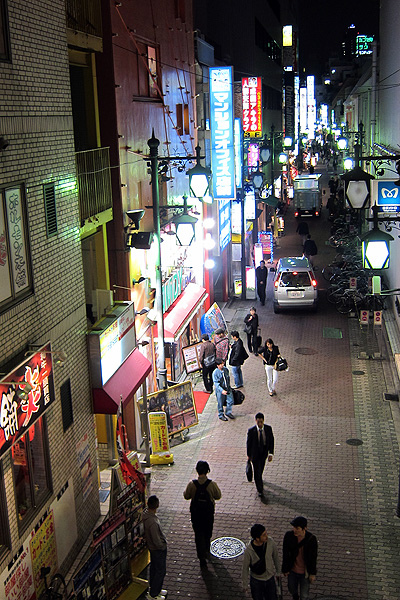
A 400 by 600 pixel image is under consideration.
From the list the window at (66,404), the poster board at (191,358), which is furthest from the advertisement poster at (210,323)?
the window at (66,404)

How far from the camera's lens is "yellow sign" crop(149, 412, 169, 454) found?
14305 mm

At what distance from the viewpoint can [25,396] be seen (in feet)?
26.6

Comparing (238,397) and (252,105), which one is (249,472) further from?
(252,105)

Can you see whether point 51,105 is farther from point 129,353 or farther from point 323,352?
point 323,352

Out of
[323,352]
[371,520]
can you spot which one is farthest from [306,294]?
[371,520]

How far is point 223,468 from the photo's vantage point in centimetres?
1410

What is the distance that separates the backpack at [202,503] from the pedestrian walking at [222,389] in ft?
19.1

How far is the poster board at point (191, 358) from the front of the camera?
18.5 metres

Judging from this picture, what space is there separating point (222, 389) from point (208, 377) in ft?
7.55

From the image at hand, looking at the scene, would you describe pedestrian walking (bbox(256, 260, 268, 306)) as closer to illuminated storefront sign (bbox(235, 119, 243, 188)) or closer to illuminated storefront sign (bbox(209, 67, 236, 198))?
illuminated storefront sign (bbox(235, 119, 243, 188))

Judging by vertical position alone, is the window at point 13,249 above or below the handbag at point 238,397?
above

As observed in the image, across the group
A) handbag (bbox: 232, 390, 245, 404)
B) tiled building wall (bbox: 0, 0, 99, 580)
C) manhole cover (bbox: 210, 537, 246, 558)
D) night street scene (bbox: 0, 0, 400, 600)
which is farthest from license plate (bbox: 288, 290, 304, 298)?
manhole cover (bbox: 210, 537, 246, 558)

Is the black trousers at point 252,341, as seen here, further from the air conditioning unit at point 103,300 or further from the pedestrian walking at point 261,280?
the air conditioning unit at point 103,300

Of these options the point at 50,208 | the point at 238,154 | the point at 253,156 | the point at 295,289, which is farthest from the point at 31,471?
the point at 253,156
